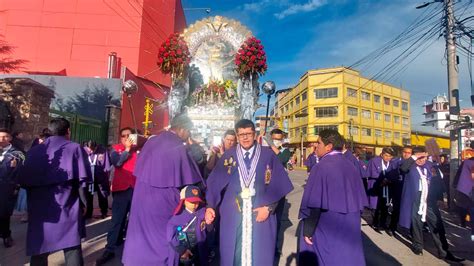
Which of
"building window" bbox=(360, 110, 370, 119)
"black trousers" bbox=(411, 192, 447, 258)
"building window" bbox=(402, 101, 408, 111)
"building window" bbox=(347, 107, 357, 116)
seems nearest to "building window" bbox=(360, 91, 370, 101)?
"building window" bbox=(360, 110, 370, 119)

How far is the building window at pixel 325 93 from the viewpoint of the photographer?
4448 centimetres

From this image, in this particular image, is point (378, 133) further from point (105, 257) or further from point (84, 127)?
point (105, 257)

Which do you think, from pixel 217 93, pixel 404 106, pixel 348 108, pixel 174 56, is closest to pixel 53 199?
pixel 174 56

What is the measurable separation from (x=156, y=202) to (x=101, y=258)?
1792mm

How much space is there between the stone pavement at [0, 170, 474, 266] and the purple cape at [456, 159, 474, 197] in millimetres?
1239

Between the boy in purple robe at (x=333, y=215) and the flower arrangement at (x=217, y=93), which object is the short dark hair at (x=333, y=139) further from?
the flower arrangement at (x=217, y=93)

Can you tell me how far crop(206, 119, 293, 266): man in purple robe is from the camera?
3.46m

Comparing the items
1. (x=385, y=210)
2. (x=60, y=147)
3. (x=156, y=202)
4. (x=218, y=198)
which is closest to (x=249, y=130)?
(x=218, y=198)

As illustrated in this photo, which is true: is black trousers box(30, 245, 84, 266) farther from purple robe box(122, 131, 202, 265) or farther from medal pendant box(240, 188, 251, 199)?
medal pendant box(240, 188, 251, 199)

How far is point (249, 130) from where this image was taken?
3803 millimetres

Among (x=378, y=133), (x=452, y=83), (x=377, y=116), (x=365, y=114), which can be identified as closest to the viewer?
(x=452, y=83)

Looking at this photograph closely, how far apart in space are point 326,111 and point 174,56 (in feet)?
124

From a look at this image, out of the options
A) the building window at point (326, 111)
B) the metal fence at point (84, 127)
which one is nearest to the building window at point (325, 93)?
the building window at point (326, 111)

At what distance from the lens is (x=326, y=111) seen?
44.8 m
